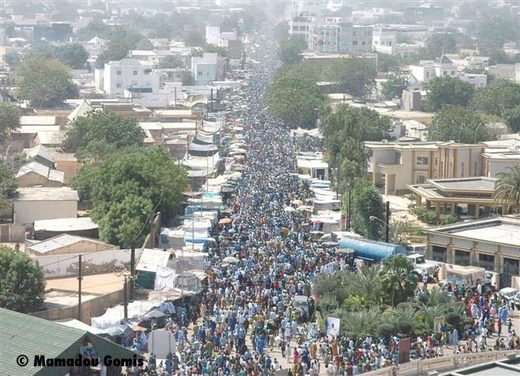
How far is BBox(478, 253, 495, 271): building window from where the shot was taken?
3397cm

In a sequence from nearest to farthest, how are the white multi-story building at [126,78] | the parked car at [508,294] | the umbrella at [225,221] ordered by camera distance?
1. the parked car at [508,294]
2. the umbrella at [225,221]
3. the white multi-story building at [126,78]

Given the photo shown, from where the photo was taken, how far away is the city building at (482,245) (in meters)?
33.5

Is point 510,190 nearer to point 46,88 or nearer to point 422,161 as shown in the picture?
point 422,161

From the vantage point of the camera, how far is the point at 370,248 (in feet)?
113

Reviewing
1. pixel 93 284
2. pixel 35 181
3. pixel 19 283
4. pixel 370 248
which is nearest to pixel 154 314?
pixel 19 283

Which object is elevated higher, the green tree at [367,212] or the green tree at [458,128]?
the green tree at [458,128]

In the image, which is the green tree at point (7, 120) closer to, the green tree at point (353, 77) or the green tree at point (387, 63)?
the green tree at point (353, 77)

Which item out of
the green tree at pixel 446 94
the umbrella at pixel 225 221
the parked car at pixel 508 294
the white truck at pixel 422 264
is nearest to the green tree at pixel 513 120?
the green tree at pixel 446 94

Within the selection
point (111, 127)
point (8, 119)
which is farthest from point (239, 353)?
point (8, 119)

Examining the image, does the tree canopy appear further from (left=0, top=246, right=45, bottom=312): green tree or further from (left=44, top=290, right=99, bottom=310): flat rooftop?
(left=0, top=246, right=45, bottom=312): green tree

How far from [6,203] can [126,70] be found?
46610 millimetres

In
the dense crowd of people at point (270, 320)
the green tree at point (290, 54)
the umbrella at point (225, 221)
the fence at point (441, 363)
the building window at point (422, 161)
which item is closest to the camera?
the fence at point (441, 363)

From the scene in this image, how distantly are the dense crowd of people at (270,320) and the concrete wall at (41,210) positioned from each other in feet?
15.2

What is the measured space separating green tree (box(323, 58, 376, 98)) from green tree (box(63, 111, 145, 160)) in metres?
39.5
